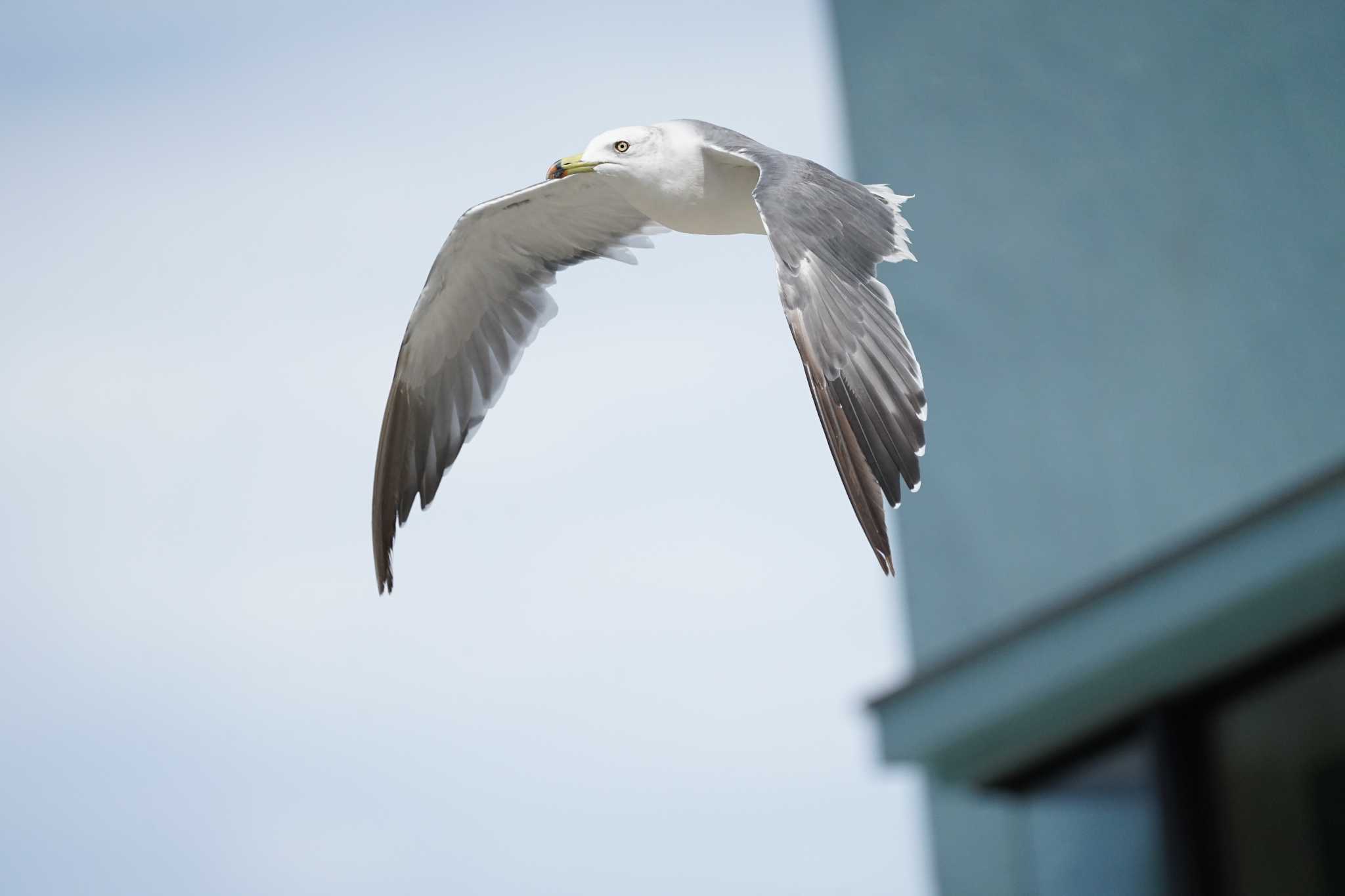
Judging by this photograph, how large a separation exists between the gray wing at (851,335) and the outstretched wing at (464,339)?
1590 millimetres

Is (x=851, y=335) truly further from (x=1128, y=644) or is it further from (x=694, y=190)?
(x=1128, y=644)

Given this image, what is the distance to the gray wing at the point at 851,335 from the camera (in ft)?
15.1

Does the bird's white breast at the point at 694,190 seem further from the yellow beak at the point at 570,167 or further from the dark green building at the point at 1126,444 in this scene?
the dark green building at the point at 1126,444

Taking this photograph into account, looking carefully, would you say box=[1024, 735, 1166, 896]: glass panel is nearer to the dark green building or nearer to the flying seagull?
the dark green building

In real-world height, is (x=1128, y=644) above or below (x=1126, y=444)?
below

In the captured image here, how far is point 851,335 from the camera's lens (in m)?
4.86

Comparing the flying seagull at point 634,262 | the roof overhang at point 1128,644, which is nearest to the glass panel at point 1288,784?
the roof overhang at point 1128,644

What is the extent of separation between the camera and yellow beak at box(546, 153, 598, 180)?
5855 millimetres

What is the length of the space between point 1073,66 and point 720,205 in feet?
9.49

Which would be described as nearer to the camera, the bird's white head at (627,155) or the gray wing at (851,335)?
the gray wing at (851,335)

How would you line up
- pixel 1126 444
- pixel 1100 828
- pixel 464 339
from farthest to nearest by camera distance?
pixel 1126 444 → pixel 1100 828 → pixel 464 339

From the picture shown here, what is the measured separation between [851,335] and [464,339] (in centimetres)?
236

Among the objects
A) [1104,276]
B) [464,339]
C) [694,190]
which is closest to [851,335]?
[694,190]

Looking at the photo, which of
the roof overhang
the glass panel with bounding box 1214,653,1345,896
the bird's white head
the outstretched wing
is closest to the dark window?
the glass panel with bounding box 1214,653,1345,896
